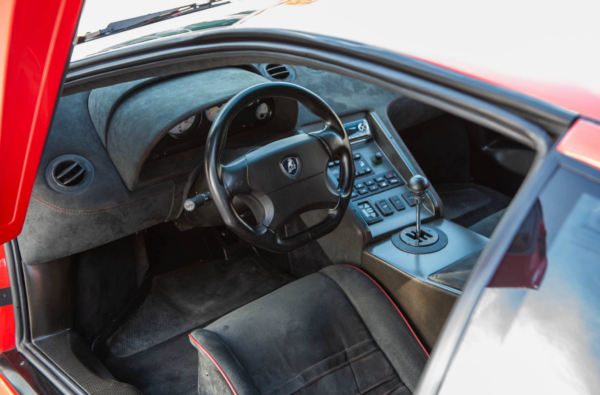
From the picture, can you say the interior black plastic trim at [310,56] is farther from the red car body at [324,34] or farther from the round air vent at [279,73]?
the round air vent at [279,73]

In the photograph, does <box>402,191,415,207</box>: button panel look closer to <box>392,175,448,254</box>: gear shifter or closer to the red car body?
<box>392,175,448,254</box>: gear shifter

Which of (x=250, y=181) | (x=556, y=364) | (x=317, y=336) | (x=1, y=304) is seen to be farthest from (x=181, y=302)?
(x=556, y=364)

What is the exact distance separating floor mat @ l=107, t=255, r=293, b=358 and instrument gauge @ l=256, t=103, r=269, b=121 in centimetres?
80

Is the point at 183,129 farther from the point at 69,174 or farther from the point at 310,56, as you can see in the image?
the point at 310,56

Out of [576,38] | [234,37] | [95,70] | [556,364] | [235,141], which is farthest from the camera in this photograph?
[235,141]

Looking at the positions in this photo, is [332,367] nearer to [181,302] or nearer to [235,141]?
[235,141]

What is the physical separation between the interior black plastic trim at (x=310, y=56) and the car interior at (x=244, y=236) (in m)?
0.16

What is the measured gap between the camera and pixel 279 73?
2.06 m

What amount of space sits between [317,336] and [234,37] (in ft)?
2.80

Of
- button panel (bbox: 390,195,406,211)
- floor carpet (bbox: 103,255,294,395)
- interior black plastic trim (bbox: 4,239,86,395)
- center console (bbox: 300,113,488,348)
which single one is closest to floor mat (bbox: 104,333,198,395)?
floor carpet (bbox: 103,255,294,395)

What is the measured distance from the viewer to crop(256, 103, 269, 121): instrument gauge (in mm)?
1844

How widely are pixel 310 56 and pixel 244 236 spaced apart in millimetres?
549

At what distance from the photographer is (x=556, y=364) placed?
51cm

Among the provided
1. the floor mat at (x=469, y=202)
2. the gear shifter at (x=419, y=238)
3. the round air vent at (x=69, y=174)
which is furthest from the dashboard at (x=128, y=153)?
the floor mat at (x=469, y=202)
